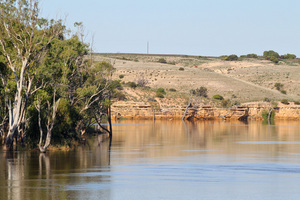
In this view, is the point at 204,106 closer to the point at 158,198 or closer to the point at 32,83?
the point at 32,83

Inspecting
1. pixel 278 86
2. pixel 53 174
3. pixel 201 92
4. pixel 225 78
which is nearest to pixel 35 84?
pixel 53 174

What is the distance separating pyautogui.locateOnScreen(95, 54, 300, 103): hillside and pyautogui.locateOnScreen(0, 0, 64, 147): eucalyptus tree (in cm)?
6809

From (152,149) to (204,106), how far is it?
59.9 metres

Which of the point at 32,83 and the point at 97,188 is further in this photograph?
the point at 32,83

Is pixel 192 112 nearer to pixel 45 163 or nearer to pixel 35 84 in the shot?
pixel 35 84

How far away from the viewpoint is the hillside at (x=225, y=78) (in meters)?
125

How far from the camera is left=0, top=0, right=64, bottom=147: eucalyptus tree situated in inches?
1366

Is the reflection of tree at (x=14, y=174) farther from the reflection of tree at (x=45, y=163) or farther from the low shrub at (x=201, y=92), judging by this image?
the low shrub at (x=201, y=92)

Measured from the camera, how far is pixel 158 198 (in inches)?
824

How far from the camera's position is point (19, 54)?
34844mm

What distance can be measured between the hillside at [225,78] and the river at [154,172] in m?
66.4

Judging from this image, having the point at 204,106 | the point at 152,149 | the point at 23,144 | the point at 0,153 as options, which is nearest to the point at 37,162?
the point at 0,153

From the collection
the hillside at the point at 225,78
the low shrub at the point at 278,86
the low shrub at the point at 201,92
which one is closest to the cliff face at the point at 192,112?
the hillside at the point at 225,78

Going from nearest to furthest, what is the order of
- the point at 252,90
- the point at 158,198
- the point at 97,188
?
the point at 158,198 < the point at 97,188 < the point at 252,90
